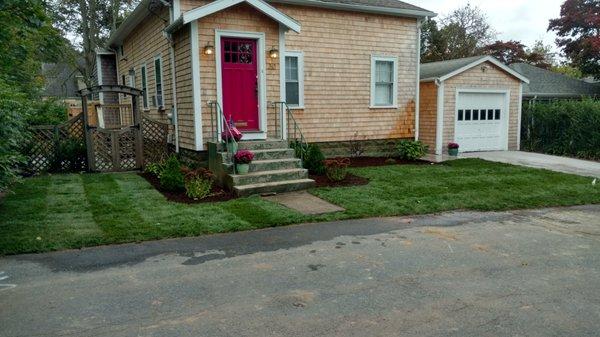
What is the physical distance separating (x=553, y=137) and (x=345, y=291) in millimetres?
15186

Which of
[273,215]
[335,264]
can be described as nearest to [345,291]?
[335,264]

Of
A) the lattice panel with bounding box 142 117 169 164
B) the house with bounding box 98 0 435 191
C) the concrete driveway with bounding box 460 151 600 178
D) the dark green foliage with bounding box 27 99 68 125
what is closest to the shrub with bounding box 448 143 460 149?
the concrete driveway with bounding box 460 151 600 178

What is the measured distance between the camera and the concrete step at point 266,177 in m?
8.82

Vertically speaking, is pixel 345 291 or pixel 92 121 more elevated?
pixel 92 121

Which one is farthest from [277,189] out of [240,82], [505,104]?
[505,104]

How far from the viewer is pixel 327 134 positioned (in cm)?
1320

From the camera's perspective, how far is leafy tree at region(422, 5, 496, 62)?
110 feet

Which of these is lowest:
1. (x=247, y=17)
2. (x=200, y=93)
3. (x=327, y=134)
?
(x=327, y=134)

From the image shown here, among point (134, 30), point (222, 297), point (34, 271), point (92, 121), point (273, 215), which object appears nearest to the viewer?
point (222, 297)

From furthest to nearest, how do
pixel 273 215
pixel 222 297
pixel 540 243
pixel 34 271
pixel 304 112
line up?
1. pixel 304 112
2. pixel 273 215
3. pixel 540 243
4. pixel 34 271
5. pixel 222 297

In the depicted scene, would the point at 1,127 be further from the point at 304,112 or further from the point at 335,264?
the point at 304,112

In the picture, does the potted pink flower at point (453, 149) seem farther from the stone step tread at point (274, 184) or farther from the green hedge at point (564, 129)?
the stone step tread at point (274, 184)

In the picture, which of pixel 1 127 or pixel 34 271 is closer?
pixel 34 271

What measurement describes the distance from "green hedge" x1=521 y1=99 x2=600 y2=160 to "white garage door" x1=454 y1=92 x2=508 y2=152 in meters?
1.57
